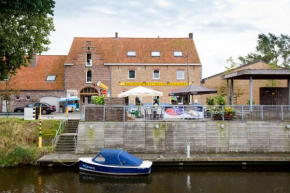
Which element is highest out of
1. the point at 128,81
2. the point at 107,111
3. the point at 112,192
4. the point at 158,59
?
the point at 158,59

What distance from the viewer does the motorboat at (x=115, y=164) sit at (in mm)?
15289

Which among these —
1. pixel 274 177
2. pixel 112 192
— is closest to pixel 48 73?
pixel 112 192

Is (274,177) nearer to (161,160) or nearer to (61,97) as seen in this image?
(161,160)

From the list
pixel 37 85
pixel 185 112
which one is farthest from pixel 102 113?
pixel 37 85

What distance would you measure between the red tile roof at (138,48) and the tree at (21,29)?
44.6ft

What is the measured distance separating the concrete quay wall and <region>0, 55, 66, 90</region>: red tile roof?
18.3 metres

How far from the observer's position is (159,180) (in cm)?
1464

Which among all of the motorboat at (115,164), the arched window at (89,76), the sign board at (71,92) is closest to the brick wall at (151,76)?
the arched window at (89,76)

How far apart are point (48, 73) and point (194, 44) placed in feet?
61.1

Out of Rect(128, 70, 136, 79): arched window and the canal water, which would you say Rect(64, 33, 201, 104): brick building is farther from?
the canal water

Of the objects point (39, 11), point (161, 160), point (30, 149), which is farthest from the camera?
point (39, 11)

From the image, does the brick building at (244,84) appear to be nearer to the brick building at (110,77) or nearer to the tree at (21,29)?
the brick building at (110,77)

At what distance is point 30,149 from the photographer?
1795 centimetres

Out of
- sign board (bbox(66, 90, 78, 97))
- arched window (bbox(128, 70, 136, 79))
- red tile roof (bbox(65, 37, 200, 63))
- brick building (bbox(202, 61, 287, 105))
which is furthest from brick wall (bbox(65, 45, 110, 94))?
brick building (bbox(202, 61, 287, 105))
